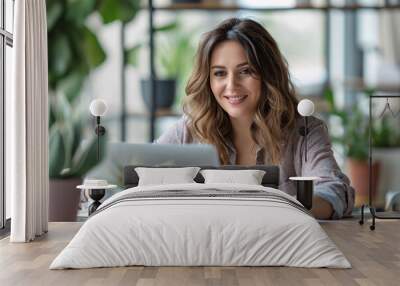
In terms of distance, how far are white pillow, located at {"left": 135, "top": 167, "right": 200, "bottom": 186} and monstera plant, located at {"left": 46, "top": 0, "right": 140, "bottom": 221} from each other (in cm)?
156

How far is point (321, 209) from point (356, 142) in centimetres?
116

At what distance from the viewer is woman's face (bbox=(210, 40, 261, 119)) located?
618 centimetres

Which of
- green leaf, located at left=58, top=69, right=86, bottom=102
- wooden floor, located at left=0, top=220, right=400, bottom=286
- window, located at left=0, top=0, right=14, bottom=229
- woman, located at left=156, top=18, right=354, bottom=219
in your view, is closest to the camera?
wooden floor, located at left=0, top=220, right=400, bottom=286

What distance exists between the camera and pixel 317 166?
236 inches

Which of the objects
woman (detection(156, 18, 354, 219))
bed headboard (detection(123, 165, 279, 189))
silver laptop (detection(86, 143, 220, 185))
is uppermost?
woman (detection(156, 18, 354, 219))

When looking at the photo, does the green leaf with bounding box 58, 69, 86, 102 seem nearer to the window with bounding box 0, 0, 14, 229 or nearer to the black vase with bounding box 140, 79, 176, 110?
the black vase with bounding box 140, 79, 176, 110

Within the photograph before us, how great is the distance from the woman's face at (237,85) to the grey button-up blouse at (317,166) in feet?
1.04

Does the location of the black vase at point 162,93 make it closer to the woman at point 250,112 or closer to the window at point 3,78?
the woman at point 250,112

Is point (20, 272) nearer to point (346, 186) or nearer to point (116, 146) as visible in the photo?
point (116, 146)

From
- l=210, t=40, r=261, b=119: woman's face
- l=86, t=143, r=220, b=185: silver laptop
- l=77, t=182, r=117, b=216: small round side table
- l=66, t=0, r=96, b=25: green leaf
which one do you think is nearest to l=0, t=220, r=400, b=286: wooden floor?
l=77, t=182, r=117, b=216: small round side table

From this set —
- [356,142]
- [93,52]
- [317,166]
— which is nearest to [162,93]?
[93,52]

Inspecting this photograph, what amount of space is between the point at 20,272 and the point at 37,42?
2.14 m

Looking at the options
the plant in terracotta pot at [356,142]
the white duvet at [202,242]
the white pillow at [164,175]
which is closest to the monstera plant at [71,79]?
the white pillow at [164,175]

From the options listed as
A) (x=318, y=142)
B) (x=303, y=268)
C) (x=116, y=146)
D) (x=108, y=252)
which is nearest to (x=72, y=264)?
(x=108, y=252)
